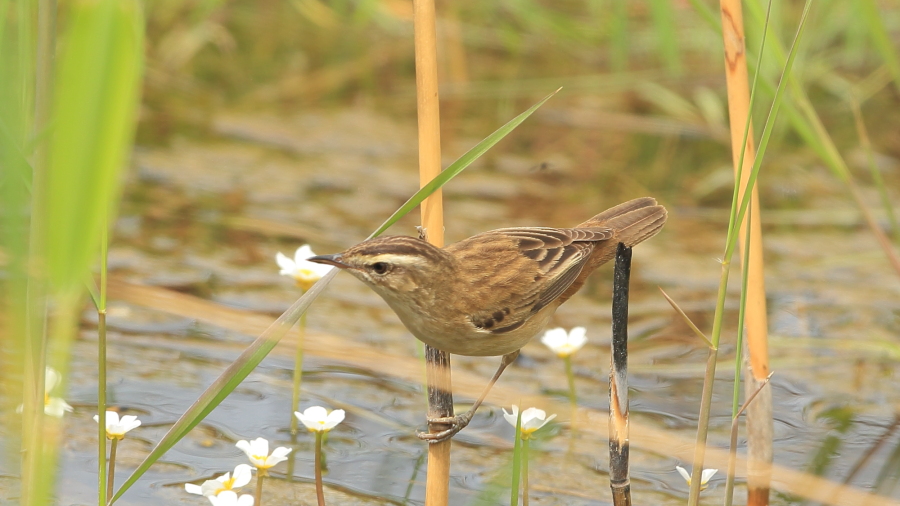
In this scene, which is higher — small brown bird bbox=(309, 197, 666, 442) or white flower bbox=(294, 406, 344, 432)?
small brown bird bbox=(309, 197, 666, 442)

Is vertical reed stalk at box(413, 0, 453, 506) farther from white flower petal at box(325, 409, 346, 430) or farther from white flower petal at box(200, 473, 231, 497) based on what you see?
white flower petal at box(200, 473, 231, 497)

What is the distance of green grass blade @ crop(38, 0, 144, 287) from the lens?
46.3 inches

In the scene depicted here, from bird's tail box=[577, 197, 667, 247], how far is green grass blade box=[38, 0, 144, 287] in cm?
267

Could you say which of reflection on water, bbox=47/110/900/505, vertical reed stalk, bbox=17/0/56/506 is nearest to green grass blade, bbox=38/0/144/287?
vertical reed stalk, bbox=17/0/56/506

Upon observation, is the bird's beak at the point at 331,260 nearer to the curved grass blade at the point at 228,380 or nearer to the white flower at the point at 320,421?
the curved grass blade at the point at 228,380

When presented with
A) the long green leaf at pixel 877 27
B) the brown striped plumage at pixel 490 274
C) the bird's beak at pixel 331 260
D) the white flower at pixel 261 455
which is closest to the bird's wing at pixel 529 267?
the brown striped plumage at pixel 490 274

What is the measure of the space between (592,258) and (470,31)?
5.54 metres

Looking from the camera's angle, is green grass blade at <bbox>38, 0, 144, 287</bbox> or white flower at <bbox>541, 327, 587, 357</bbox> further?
white flower at <bbox>541, 327, 587, 357</bbox>

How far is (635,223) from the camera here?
3.72m

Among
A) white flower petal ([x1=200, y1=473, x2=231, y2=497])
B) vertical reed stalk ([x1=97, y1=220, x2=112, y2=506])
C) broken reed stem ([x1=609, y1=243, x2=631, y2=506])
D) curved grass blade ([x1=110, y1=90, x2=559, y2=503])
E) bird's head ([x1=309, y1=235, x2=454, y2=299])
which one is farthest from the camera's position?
broken reed stem ([x1=609, y1=243, x2=631, y2=506])

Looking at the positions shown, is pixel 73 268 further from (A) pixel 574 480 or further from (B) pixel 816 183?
(B) pixel 816 183

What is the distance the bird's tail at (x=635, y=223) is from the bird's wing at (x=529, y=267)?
0.06 meters

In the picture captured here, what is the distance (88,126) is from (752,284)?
8.50 ft

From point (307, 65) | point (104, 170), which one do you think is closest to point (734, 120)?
point (104, 170)
